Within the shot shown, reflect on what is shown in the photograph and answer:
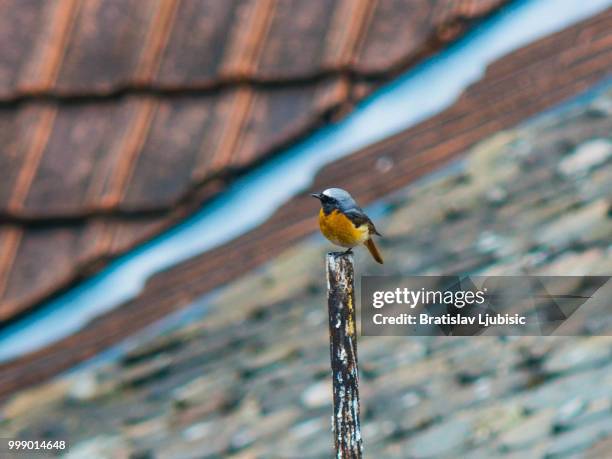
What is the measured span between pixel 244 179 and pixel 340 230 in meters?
2.16

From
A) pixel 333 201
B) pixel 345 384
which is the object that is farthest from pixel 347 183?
pixel 345 384

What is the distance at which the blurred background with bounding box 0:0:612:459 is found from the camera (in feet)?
15.3

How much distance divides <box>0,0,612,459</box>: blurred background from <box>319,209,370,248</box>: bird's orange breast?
43.5 inches

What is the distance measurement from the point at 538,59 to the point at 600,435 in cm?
232

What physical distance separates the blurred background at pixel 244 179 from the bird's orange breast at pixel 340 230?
111cm

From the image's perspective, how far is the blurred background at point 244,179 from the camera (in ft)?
15.3

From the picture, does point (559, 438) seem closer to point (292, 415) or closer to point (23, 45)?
point (292, 415)

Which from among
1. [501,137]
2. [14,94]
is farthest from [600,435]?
[14,94]

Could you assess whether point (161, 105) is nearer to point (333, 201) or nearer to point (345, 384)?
point (333, 201)

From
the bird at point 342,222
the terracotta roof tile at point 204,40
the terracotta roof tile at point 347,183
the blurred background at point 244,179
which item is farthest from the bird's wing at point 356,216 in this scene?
the terracotta roof tile at point 204,40

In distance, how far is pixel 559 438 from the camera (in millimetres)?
3666

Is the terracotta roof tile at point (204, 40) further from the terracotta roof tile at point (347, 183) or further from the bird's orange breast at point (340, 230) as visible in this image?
the bird's orange breast at point (340, 230)

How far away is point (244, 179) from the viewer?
5484 mm

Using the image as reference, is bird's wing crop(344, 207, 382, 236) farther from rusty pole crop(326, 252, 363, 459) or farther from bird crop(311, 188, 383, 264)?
rusty pole crop(326, 252, 363, 459)
